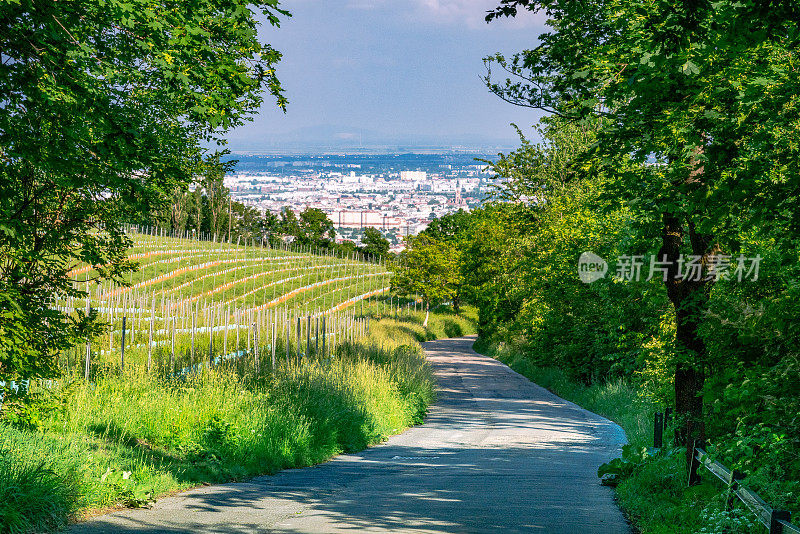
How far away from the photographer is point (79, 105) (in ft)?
24.5

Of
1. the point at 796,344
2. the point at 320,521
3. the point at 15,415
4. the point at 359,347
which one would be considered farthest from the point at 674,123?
the point at 359,347

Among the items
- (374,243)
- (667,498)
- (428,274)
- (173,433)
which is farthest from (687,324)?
(374,243)

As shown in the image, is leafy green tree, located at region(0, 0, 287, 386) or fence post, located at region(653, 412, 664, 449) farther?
fence post, located at region(653, 412, 664, 449)

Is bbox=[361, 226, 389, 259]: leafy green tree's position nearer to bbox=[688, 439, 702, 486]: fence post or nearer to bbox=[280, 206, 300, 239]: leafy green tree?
bbox=[280, 206, 300, 239]: leafy green tree

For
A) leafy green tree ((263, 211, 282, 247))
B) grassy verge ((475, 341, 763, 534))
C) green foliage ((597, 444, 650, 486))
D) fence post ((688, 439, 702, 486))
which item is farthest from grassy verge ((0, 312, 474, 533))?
leafy green tree ((263, 211, 282, 247))

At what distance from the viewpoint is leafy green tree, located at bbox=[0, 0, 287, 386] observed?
7504 millimetres

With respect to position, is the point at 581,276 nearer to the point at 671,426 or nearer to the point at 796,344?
the point at 671,426

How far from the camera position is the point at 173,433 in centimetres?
1142

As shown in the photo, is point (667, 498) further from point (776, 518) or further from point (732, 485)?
point (776, 518)

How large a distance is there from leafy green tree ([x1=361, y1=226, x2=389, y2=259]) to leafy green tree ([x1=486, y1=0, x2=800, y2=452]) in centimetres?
12266

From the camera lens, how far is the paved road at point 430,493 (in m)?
7.66

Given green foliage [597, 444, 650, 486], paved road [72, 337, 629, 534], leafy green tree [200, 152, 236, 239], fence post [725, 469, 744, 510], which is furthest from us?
leafy green tree [200, 152, 236, 239]

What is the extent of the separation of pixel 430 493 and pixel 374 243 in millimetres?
130523

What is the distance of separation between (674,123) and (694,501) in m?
4.52
